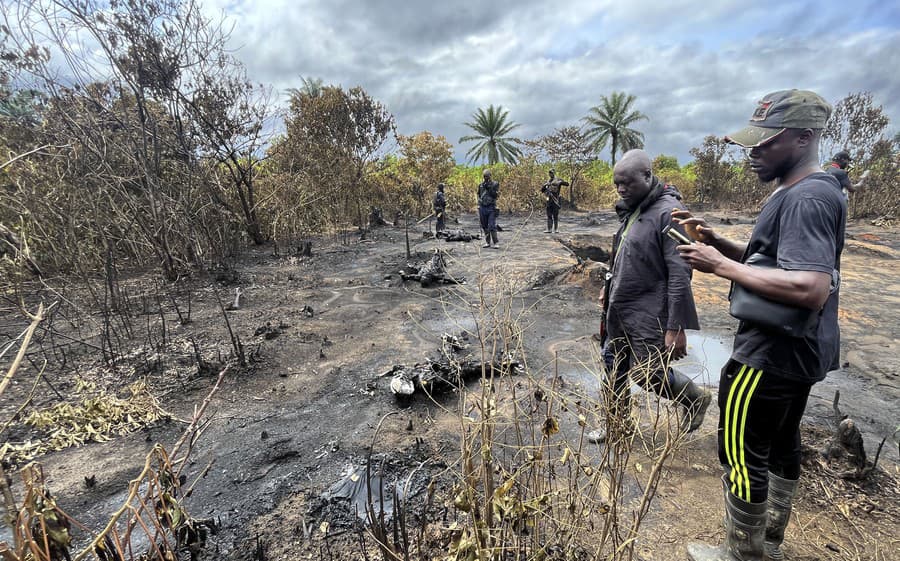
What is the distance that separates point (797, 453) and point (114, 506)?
12.0 feet

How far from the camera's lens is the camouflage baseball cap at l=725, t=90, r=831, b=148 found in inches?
58.1

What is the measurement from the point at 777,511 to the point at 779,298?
1.09 m

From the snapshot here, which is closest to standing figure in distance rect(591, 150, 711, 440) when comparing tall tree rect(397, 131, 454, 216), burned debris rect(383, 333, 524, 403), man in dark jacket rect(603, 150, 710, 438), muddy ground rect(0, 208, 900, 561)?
man in dark jacket rect(603, 150, 710, 438)

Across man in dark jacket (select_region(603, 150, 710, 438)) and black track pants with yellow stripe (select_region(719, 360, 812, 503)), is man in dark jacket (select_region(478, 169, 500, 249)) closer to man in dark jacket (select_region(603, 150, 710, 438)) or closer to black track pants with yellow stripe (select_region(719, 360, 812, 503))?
man in dark jacket (select_region(603, 150, 710, 438))

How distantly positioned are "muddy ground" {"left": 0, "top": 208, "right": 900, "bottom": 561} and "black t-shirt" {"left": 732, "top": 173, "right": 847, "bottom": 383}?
0.98ft

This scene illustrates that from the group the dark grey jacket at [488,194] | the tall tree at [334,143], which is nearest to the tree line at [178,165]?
the tall tree at [334,143]

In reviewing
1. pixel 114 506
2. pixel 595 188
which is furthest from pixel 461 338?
pixel 595 188

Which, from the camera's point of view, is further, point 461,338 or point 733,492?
point 461,338

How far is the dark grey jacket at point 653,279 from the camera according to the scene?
7.16ft

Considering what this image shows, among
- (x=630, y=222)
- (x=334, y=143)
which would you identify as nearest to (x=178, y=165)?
(x=334, y=143)

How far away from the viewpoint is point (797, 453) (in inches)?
68.9

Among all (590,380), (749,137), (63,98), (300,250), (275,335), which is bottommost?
(590,380)

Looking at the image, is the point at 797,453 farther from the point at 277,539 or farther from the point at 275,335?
the point at 275,335

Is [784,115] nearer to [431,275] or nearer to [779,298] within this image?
[779,298]
